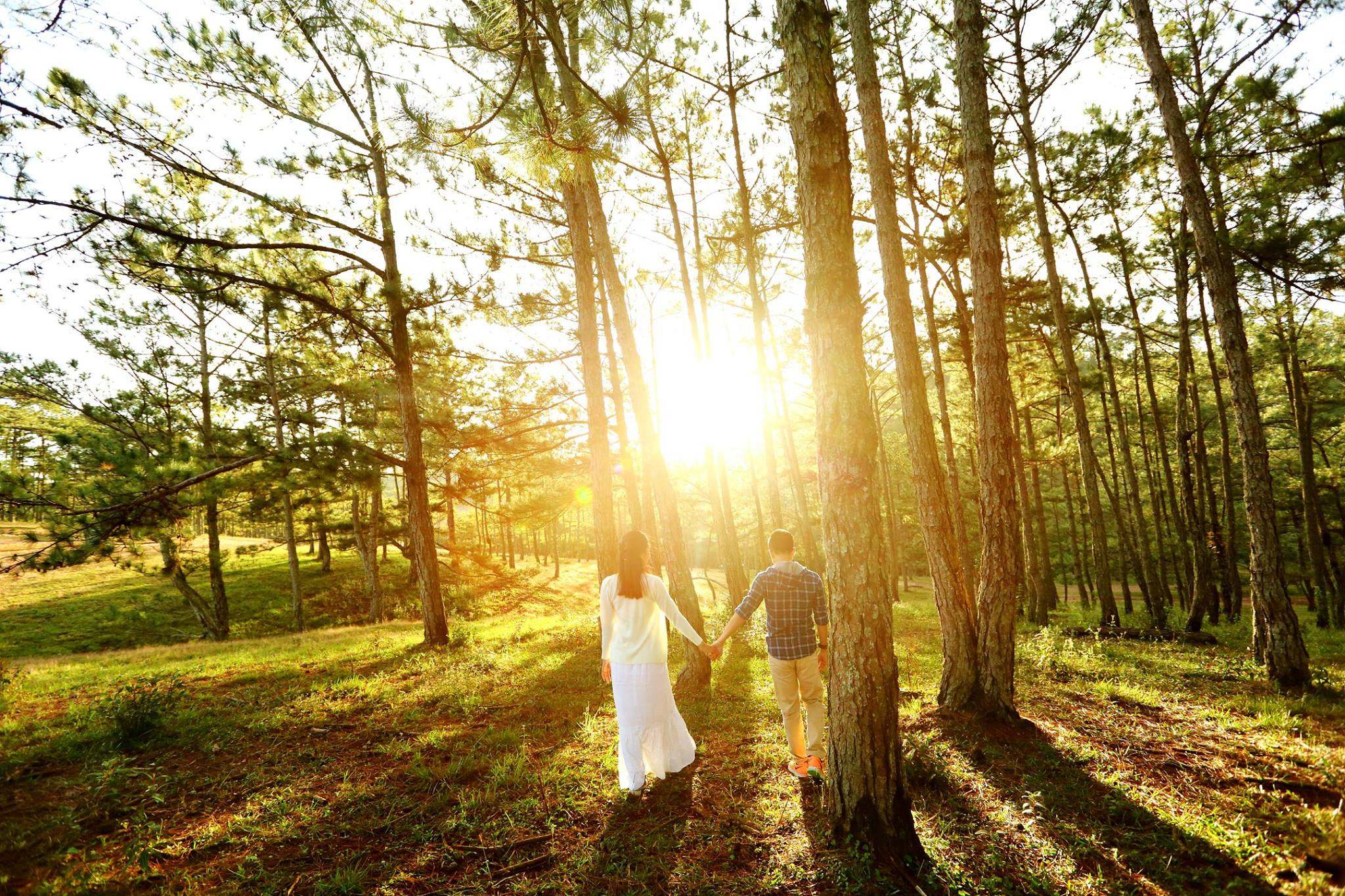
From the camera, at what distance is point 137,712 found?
5.75 metres

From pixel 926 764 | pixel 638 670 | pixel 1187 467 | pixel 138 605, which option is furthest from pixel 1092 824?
pixel 138 605

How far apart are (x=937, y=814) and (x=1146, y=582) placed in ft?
53.0

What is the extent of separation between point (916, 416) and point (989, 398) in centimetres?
77

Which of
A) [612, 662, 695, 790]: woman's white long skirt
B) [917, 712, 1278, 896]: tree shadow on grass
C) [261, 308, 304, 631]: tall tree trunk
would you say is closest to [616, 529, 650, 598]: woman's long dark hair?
[612, 662, 695, 790]: woman's white long skirt

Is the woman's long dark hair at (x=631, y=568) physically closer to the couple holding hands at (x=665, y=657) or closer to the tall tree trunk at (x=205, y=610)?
the couple holding hands at (x=665, y=657)

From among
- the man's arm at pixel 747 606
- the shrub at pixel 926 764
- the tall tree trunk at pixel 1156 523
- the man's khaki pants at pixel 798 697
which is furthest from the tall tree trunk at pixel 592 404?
the tall tree trunk at pixel 1156 523

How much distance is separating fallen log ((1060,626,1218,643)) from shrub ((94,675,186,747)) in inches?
600

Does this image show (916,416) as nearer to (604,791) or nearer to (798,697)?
(798,697)

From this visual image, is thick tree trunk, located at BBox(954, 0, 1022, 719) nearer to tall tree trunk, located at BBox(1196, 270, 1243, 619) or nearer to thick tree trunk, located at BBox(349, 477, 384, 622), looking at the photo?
tall tree trunk, located at BBox(1196, 270, 1243, 619)

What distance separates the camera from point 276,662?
32.1 feet

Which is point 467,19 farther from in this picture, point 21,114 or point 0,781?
point 0,781

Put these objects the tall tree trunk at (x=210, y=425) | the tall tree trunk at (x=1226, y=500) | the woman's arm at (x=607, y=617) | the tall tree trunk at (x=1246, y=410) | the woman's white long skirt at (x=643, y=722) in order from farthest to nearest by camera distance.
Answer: the tall tree trunk at (x=210, y=425) → the tall tree trunk at (x=1226, y=500) → the tall tree trunk at (x=1246, y=410) → the woman's arm at (x=607, y=617) → the woman's white long skirt at (x=643, y=722)

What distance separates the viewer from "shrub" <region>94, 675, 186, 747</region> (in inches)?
222

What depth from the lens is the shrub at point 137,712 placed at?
18.5 ft
